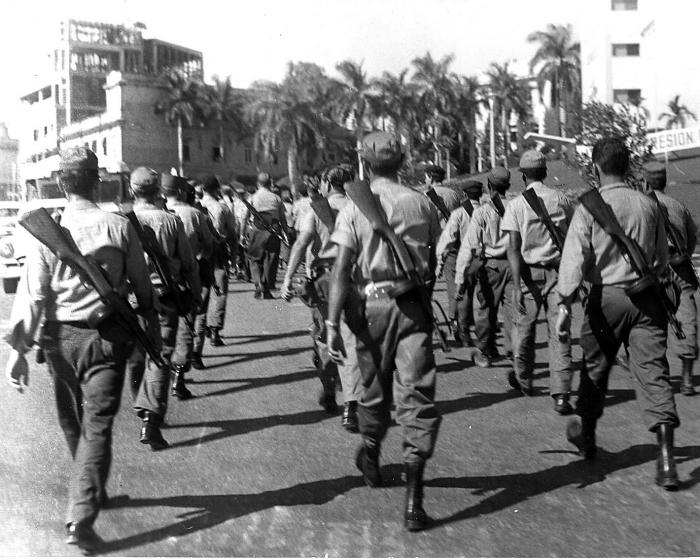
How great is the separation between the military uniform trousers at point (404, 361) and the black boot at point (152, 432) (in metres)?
1.85

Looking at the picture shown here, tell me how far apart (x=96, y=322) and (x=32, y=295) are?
12.6 inches

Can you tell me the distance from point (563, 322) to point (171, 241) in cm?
293

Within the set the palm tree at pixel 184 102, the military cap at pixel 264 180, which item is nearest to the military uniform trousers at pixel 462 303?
the military cap at pixel 264 180

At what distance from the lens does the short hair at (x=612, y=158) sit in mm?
5016

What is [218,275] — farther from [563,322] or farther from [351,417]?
[563,322]

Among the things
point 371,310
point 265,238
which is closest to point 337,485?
point 371,310

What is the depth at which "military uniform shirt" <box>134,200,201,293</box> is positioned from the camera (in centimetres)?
641

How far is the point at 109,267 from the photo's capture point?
433 cm

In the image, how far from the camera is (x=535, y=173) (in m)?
7.04

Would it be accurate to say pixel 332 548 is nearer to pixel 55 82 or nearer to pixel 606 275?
pixel 606 275

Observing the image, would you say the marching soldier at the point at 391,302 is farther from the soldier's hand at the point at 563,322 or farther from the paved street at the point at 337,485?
the soldier's hand at the point at 563,322

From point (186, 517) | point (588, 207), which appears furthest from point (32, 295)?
point (588, 207)

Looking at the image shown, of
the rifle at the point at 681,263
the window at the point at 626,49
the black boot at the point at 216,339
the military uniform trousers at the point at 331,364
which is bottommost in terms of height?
the black boot at the point at 216,339

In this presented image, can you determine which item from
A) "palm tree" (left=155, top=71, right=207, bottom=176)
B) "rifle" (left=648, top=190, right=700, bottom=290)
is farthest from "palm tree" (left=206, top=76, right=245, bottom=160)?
"rifle" (left=648, top=190, right=700, bottom=290)
